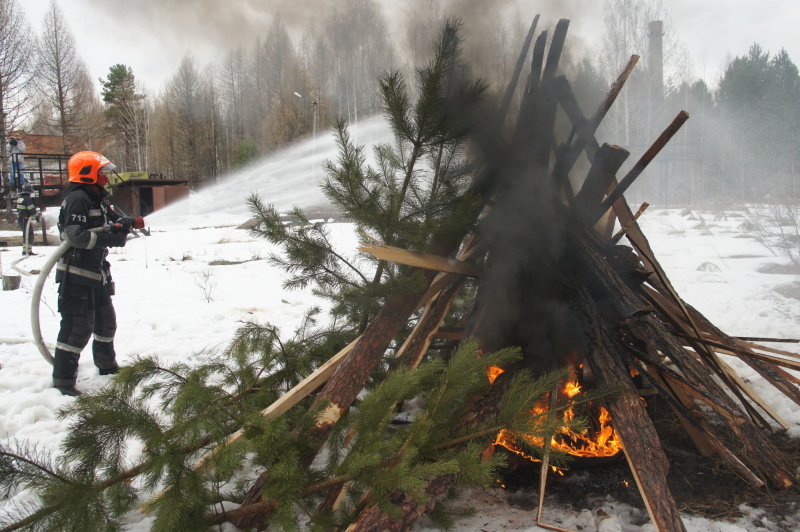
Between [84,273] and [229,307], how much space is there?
9.04 ft

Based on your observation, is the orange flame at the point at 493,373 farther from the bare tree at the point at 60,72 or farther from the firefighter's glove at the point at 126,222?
the bare tree at the point at 60,72

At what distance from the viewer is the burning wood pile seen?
2768 mm

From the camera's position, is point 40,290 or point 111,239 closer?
point 40,290

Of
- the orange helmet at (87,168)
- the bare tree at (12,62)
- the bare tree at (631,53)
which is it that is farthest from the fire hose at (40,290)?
the bare tree at (12,62)

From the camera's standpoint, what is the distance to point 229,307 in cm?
722

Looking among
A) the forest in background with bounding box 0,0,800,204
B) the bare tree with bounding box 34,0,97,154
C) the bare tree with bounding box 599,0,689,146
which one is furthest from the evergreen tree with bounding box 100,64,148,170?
the bare tree with bounding box 599,0,689,146

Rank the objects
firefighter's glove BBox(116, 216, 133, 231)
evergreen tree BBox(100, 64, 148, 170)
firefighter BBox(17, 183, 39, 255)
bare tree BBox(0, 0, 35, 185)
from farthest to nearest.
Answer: evergreen tree BBox(100, 64, 148, 170)
bare tree BBox(0, 0, 35, 185)
firefighter BBox(17, 183, 39, 255)
firefighter's glove BBox(116, 216, 133, 231)

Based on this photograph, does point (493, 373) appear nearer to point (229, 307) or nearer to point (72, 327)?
point (72, 327)

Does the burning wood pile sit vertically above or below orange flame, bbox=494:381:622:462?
above

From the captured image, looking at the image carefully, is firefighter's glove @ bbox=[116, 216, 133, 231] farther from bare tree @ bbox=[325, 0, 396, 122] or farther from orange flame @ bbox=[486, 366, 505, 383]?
orange flame @ bbox=[486, 366, 505, 383]

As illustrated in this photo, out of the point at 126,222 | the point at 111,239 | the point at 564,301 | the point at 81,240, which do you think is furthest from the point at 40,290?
the point at 564,301

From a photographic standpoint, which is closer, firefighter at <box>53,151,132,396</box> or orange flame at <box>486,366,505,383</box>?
orange flame at <box>486,366,505,383</box>

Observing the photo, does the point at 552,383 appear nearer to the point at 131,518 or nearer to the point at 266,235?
the point at 266,235

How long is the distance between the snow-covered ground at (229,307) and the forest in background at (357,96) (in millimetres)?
2408
